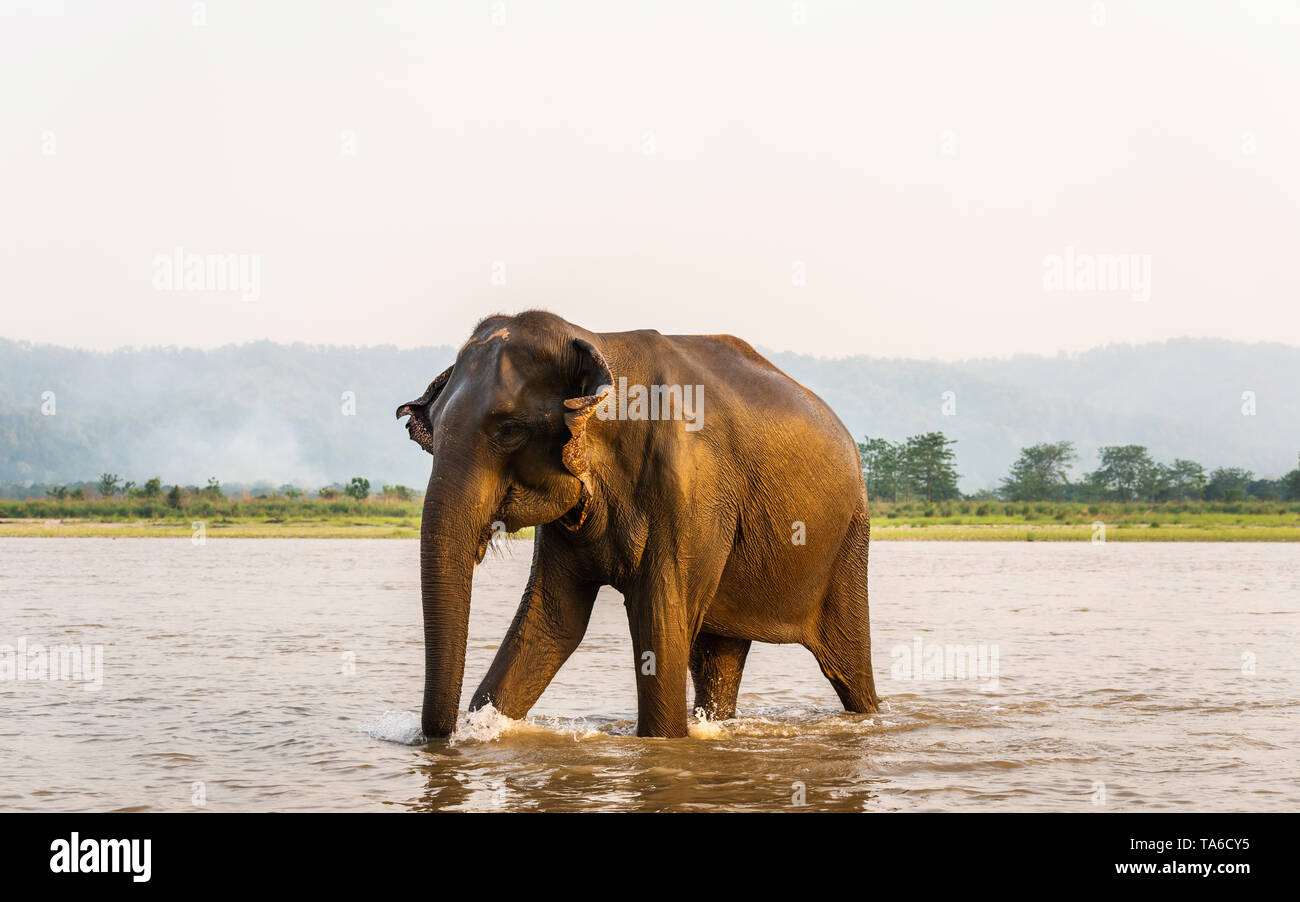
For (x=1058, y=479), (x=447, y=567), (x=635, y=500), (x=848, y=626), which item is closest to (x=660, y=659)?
(x=635, y=500)

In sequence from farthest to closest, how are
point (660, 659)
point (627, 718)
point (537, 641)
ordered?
1. point (627, 718)
2. point (537, 641)
3. point (660, 659)

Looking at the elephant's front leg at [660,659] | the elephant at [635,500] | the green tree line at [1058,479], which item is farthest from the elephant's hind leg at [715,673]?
the green tree line at [1058,479]

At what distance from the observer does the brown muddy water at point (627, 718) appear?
816 cm

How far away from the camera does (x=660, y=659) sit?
918 centimetres

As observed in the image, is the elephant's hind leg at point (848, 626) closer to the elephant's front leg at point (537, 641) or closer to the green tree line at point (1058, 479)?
the elephant's front leg at point (537, 641)

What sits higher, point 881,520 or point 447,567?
point 447,567

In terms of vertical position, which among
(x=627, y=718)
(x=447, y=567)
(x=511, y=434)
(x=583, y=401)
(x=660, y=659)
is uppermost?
(x=583, y=401)

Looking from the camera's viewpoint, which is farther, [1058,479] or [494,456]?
[1058,479]

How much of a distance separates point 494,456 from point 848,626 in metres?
3.78

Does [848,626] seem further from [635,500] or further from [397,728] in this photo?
[397,728]

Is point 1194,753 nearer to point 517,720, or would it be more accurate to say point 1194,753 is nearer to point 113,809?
point 517,720

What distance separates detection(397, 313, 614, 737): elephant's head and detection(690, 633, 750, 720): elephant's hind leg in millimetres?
2323

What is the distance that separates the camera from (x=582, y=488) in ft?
29.2
